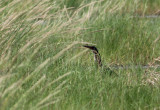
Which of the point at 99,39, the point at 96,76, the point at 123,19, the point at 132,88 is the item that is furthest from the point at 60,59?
the point at 123,19

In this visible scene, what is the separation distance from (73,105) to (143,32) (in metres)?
2.49

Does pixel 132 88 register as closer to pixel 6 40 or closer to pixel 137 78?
pixel 137 78

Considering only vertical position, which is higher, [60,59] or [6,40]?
[6,40]

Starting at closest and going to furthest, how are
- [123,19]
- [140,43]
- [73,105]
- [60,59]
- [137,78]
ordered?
[73,105], [137,78], [60,59], [140,43], [123,19]

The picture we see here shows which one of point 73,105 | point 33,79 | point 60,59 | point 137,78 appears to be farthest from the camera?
point 60,59

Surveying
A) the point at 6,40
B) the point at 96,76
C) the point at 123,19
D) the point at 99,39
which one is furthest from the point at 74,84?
the point at 123,19

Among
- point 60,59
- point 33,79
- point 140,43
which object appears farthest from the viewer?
point 140,43

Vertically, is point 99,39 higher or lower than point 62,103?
lower

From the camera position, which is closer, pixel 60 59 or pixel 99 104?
pixel 99 104

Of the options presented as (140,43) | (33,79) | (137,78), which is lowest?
(140,43)

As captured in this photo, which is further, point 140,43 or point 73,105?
point 140,43

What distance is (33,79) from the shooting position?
3.54 meters

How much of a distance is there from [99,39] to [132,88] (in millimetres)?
1956

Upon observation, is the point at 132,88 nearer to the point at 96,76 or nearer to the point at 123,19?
the point at 96,76
